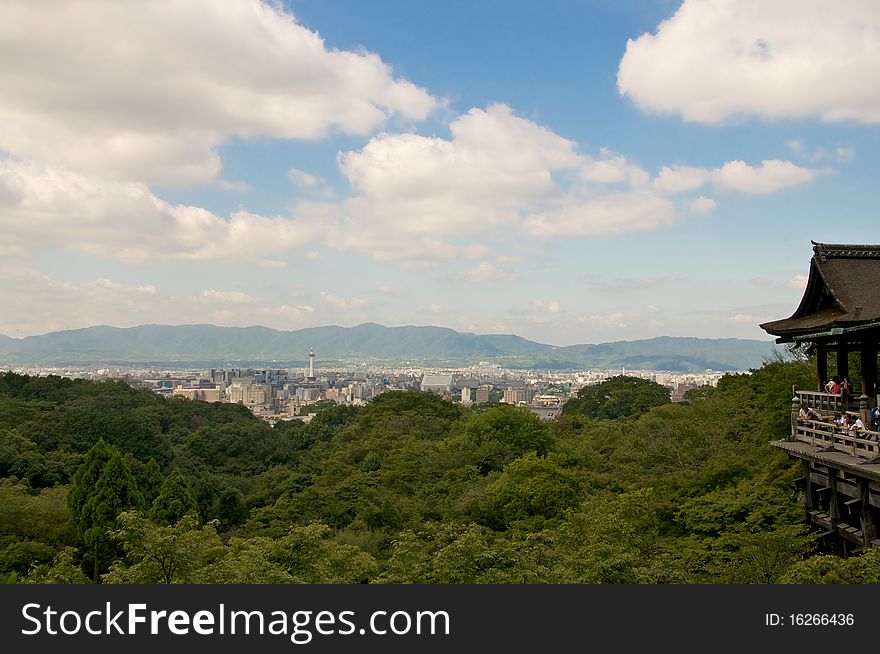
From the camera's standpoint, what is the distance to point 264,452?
53000 millimetres

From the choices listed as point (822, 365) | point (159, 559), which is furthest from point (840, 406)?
point (159, 559)

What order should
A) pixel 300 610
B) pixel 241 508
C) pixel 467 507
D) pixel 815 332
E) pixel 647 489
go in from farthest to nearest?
pixel 241 508 → pixel 467 507 → pixel 647 489 → pixel 815 332 → pixel 300 610

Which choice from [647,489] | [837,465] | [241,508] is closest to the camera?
[837,465]

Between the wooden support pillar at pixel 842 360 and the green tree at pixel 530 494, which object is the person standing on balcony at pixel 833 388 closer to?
the wooden support pillar at pixel 842 360

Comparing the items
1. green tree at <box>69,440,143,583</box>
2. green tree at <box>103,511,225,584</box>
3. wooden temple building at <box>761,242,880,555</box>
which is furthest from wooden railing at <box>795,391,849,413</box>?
green tree at <box>69,440,143,583</box>

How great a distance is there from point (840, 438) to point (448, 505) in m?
13.9

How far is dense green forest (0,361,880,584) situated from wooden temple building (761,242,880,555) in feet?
2.23

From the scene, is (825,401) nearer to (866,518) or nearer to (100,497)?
(866,518)

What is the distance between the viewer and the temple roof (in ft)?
39.4

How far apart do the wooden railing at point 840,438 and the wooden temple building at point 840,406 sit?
0.01 metres

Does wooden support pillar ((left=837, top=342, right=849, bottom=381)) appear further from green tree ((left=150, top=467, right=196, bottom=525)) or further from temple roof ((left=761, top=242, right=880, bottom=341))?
green tree ((left=150, top=467, right=196, bottom=525))

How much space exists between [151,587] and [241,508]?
28.3 metres

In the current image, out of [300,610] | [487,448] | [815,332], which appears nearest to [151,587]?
[300,610]

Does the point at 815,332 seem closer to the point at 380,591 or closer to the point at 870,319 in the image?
the point at 870,319
